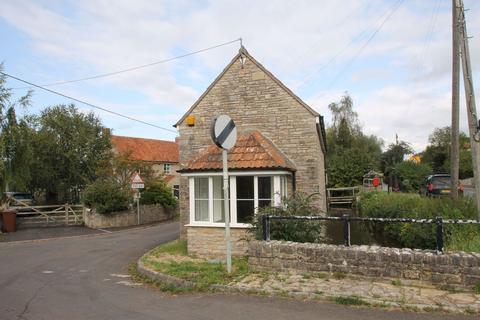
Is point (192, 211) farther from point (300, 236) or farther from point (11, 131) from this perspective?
point (11, 131)

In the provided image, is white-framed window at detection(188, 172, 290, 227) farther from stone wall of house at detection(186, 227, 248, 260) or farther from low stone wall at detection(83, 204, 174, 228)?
low stone wall at detection(83, 204, 174, 228)

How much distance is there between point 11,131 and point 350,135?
43584 mm

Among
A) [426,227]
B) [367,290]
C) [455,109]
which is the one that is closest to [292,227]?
[367,290]

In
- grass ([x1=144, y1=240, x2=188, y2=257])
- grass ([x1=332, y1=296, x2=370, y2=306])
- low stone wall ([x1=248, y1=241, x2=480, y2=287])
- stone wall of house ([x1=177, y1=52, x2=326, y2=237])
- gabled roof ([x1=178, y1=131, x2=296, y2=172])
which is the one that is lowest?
grass ([x1=144, y1=240, x2=188, y2=257])

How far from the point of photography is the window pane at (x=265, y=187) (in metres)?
11.9

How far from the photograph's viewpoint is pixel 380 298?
21.5 feet

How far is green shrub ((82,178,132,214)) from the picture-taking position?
2391cm

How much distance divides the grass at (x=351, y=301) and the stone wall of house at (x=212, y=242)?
17.1 feet

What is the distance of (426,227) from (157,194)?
2112 cm

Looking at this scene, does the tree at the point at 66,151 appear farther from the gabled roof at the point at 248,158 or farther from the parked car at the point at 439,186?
the parked car at the point at 439,186

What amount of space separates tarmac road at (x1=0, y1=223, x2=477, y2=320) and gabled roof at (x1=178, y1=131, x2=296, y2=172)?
3.69 meters

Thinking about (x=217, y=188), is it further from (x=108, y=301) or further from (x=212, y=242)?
(x=108, y=301)

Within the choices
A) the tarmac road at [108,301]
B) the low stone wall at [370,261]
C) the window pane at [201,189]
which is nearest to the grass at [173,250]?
the tarmac road at [108,301]

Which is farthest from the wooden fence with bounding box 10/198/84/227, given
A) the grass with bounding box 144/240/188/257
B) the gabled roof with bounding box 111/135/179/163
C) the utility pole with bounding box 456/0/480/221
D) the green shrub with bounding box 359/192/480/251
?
the gabled roof with bounding box 111/135/179/163
